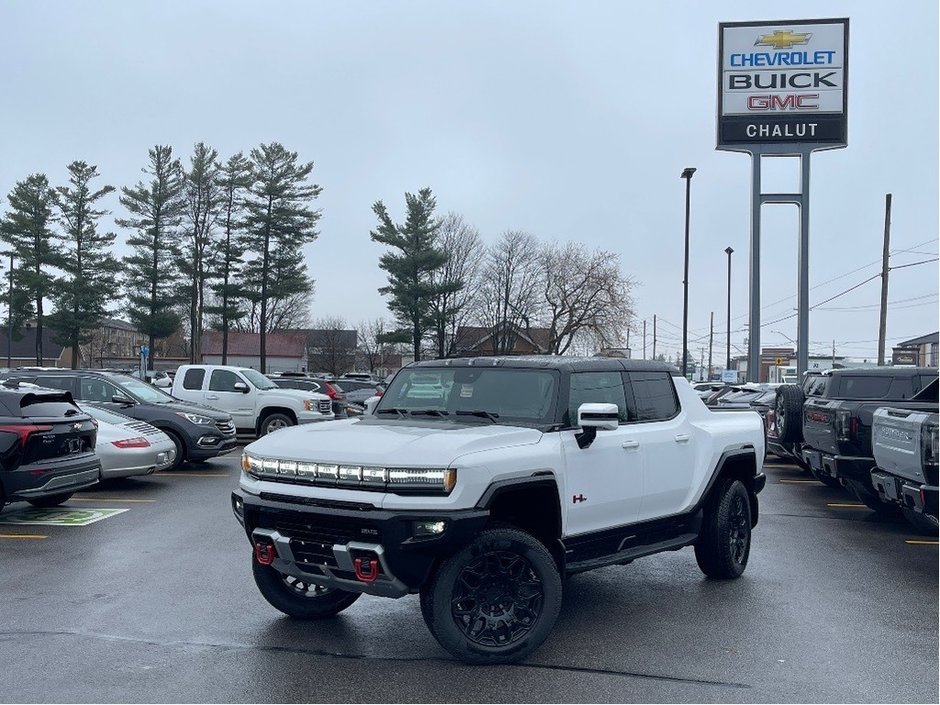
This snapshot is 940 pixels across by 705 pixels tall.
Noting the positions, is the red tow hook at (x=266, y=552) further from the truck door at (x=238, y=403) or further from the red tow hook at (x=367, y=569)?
the truck door at (x=238, y=403)

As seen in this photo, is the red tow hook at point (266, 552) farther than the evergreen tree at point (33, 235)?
No

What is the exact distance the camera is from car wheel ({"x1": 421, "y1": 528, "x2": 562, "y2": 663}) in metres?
5.08

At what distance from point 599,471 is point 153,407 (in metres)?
10.8

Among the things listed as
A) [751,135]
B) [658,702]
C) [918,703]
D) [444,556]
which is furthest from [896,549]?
[751,135]

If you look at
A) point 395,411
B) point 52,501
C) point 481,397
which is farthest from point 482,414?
point 52,501

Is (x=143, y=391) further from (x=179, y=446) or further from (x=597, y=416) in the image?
(x=597, y=416)

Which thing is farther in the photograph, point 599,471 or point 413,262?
point 413,262

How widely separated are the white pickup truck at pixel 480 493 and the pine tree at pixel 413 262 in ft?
144

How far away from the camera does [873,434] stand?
29.3 feet

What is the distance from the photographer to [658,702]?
474 cm

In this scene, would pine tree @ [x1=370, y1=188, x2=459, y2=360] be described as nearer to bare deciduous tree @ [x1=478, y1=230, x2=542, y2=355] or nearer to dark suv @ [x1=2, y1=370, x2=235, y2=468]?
bare deciduous tree @ [x1=478, y1=230, x2=542, y2=355]

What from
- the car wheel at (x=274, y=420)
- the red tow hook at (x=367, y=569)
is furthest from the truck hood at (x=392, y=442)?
the car wheel at (x=274, y=420)

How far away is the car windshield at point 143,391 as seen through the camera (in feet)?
50.5

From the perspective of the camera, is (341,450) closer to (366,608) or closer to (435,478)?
(435,478)
